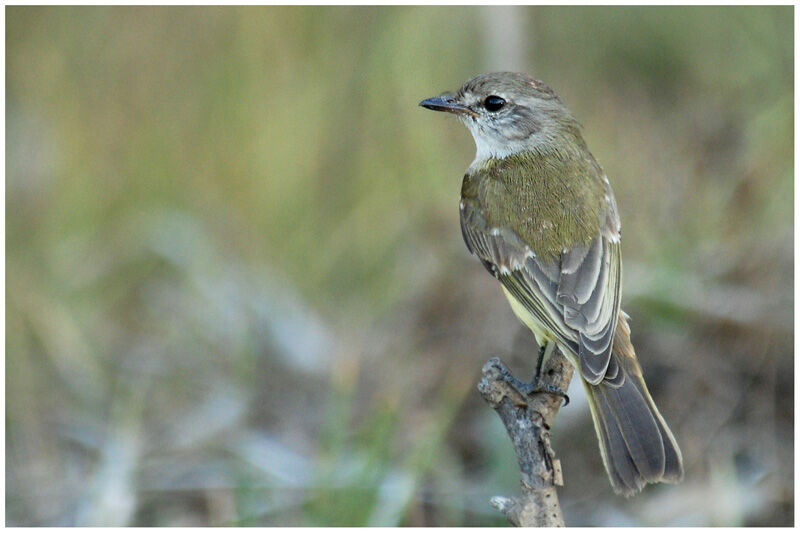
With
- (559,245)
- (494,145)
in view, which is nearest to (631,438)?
(559,245)

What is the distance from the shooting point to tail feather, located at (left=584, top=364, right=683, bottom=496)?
10.4 feet

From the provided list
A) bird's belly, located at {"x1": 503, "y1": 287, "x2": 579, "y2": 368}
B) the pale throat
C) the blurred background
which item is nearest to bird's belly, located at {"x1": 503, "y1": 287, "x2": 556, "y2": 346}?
bird's belly, located at {"x1": 503, "y1": 287, "x2": 579, "y2": 368}

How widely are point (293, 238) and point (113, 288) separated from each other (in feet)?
3.87

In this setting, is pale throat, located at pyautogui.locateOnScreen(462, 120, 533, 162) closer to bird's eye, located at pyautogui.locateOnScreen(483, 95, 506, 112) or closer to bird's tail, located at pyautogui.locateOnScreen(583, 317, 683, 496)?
bird's eye, located at pyautogui.locateOnScreen(483, 95, 506, 112)

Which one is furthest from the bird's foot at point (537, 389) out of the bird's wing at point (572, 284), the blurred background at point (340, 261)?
the blurred background at point (340, 261)

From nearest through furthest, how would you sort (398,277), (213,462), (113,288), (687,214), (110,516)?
(110,516) < (213,462) < (687,214) < (398,277) < (113,288)

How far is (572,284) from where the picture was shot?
3.51 metres

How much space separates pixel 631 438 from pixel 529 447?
1.73 ft

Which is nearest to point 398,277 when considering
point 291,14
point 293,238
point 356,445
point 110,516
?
point 293,238

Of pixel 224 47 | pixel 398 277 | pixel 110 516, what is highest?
pixel 224 47

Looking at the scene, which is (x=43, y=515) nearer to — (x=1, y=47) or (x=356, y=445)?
(x=356, y=445)

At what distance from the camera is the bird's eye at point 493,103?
4082 mm

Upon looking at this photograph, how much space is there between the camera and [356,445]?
185 inches

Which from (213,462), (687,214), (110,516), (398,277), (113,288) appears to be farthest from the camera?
(113,288)
